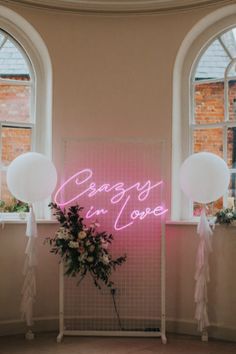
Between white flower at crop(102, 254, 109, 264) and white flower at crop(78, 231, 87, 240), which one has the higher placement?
white flower at crop(78, 231, 87, 240)

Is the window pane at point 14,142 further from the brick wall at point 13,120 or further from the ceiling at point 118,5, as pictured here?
the ceiling at point 118,5

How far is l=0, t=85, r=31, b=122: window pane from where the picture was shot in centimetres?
492

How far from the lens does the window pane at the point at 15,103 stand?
4.92 meters

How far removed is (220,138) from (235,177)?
0.42 meters

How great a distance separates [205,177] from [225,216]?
52cm

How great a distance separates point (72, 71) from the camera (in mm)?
4863

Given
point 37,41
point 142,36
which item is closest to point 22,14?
point 37,41

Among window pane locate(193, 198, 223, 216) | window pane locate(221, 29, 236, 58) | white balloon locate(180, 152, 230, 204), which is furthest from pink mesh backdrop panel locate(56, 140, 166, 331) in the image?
window pane locate(221, 29, 236, 58)

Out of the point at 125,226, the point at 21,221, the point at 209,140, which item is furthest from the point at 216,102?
the point at 21,221

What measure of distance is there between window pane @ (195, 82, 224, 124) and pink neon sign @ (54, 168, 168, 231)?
90 centimetres

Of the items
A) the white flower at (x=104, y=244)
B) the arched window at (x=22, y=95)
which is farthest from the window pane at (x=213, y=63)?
the white flower at (x=104, y=244)

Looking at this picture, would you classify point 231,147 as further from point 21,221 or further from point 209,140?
point 21,221

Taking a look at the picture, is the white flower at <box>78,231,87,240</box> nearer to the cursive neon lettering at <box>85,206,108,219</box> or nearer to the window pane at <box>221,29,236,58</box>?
the cursive neon lettering at <box>85,206,108,219</box>

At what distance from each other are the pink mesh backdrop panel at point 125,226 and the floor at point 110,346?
236mm
